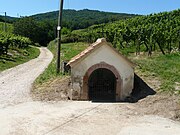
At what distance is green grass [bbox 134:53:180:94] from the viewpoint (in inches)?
639

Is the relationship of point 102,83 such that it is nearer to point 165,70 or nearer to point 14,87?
point 165,70

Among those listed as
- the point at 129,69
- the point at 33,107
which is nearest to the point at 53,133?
the point at 33,107

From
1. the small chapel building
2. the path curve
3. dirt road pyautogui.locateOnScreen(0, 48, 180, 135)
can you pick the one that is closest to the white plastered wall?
the small chapel building

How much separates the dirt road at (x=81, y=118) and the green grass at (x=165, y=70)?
180 cm

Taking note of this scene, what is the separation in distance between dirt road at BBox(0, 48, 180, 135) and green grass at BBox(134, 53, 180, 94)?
180 centimetres

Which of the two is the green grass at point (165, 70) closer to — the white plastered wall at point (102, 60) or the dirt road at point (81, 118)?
the dirt road at point (81, 118)

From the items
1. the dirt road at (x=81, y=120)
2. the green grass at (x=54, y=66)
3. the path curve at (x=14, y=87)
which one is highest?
the green grass at (x=54, y=66)

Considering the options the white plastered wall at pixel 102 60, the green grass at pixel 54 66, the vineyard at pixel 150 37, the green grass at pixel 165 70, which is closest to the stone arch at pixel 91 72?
the white plastered wall at pixel 102 60

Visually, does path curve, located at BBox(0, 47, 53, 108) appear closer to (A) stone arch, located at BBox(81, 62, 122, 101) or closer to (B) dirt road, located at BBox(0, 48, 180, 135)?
(B) dirt road, located at BBox(0, 48, 180, 135)

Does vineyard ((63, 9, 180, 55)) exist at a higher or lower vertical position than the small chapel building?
higher

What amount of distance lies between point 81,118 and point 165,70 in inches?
332

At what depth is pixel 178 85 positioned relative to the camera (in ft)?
52.8

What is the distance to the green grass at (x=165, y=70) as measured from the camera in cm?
1622

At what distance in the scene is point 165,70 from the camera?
19.0 meters
